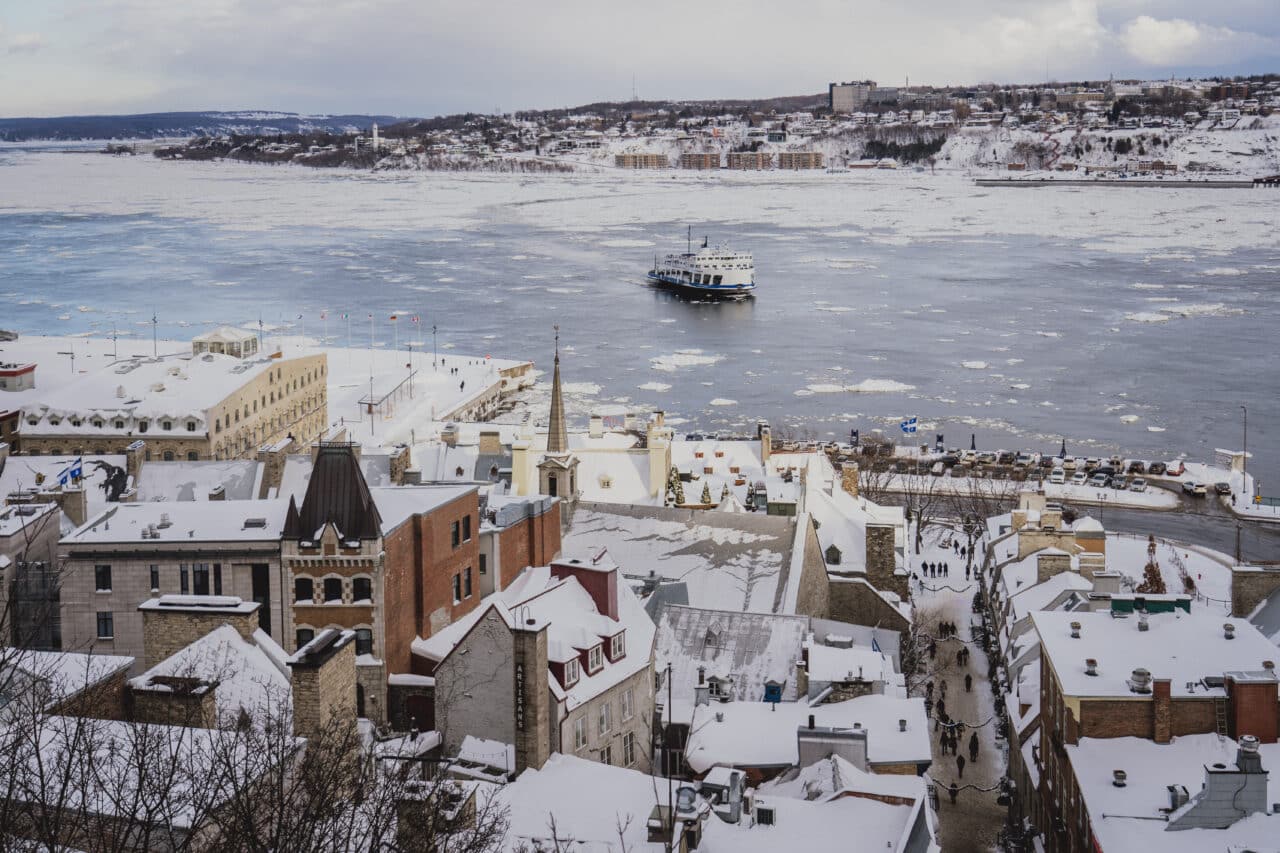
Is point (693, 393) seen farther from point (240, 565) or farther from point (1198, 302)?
point (240, 565)

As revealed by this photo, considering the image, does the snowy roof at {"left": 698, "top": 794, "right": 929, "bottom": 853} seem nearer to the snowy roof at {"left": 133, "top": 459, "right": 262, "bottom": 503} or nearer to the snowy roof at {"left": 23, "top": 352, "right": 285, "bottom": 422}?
the snowy roof at {"left": 133, "top": 459, "right": 262, "bottom": 503}

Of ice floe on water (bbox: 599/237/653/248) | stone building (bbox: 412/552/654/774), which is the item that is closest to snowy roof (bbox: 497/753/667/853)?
stone building (bbox: 412/552/654/774)

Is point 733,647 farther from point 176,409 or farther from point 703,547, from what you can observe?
point 176,409

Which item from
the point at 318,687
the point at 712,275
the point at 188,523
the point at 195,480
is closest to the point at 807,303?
the point at 712,275

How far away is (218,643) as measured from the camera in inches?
622

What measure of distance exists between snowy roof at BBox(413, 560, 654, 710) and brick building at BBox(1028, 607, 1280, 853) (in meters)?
4.93

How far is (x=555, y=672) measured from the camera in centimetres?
1684

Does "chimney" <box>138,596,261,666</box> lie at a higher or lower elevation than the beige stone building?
higher

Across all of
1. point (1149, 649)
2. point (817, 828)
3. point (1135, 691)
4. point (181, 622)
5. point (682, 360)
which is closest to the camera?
point (817, 828)

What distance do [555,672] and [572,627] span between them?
1029mm

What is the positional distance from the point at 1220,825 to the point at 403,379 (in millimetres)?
51014

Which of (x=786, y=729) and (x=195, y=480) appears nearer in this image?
(x=786, y=729)

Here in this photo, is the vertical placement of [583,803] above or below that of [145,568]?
below

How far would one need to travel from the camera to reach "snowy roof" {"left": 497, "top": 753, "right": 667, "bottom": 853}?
1361 centimetres
